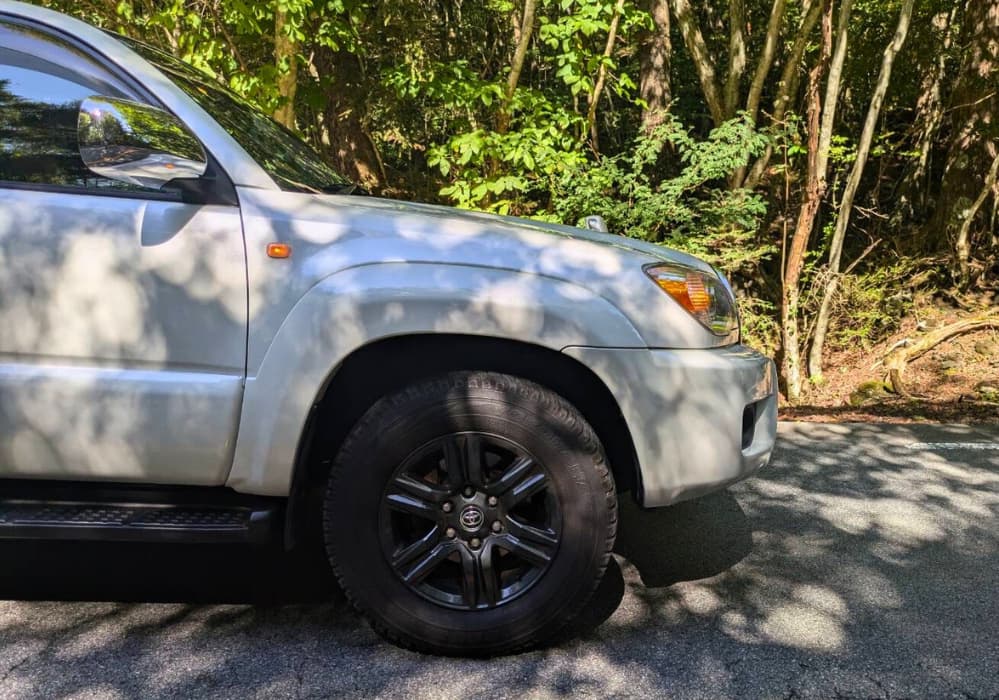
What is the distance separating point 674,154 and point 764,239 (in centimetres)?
155

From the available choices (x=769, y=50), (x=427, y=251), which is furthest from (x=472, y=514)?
(x=769, y=50)

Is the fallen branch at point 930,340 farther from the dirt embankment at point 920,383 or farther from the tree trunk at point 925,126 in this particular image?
the tree trunk at point 925,126

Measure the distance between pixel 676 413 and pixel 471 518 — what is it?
71 centimetres

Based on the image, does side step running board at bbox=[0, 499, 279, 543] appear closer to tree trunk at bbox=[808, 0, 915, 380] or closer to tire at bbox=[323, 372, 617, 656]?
tire at bbox=[323, 372, 617, 656]

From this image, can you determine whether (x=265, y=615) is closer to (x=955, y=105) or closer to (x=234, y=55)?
(x=234, y=55)

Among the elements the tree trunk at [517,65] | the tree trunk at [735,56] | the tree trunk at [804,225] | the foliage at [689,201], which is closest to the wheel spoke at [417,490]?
the tree trunk at [517,65]

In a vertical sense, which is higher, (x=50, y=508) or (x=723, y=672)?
(x=50, y=508)

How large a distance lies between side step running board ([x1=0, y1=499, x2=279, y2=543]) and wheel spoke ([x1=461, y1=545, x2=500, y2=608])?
613 millimetres

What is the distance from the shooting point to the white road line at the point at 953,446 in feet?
17.7

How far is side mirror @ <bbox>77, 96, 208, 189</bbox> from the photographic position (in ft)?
7.77

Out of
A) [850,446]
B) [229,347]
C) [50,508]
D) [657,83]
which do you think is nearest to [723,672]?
[229,347]

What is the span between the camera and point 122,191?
255 cm

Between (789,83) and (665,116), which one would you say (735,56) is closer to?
(789,83)

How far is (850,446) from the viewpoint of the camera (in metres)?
5.50
